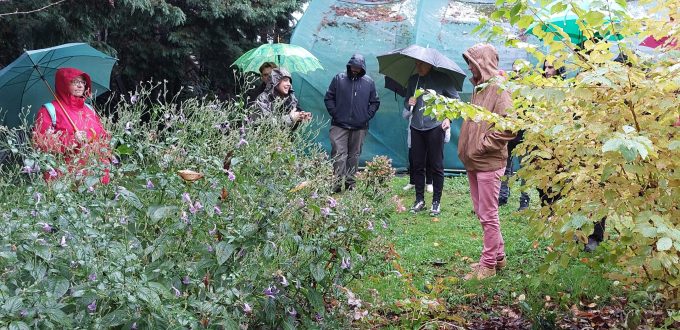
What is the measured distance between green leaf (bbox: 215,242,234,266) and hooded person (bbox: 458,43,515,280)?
257 cm

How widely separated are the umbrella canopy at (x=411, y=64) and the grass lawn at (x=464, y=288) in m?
1.86

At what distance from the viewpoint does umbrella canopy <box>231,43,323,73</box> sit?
27.3 ft

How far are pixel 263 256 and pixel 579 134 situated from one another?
1.39m

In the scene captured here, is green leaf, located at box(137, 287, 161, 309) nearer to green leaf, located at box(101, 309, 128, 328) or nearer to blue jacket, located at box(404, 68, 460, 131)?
green leaf, located at box(101, 309, 128, 328)

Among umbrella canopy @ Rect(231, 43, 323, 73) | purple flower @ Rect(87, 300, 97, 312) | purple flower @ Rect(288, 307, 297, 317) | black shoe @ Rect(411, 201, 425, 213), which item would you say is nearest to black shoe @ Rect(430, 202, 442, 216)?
black shoe @ Rect(411, 201, 425, 213)

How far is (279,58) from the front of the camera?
8.55 m

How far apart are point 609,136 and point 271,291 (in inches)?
52.4

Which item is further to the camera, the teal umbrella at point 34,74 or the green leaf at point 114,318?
the teal umbrella at point 34,74

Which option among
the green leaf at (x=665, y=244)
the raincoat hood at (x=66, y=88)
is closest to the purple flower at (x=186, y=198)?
the green leaf at (x=665, y=244)

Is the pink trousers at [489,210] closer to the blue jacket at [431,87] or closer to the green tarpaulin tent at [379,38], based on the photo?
the blue jacket at [431,87]

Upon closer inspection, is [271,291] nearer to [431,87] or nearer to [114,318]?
[114,318]

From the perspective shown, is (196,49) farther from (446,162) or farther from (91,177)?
(91,177)

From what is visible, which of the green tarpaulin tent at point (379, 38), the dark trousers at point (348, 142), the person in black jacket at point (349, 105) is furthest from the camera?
the green tarpaulin tent at point (379, 38)

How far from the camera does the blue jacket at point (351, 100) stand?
830cm
